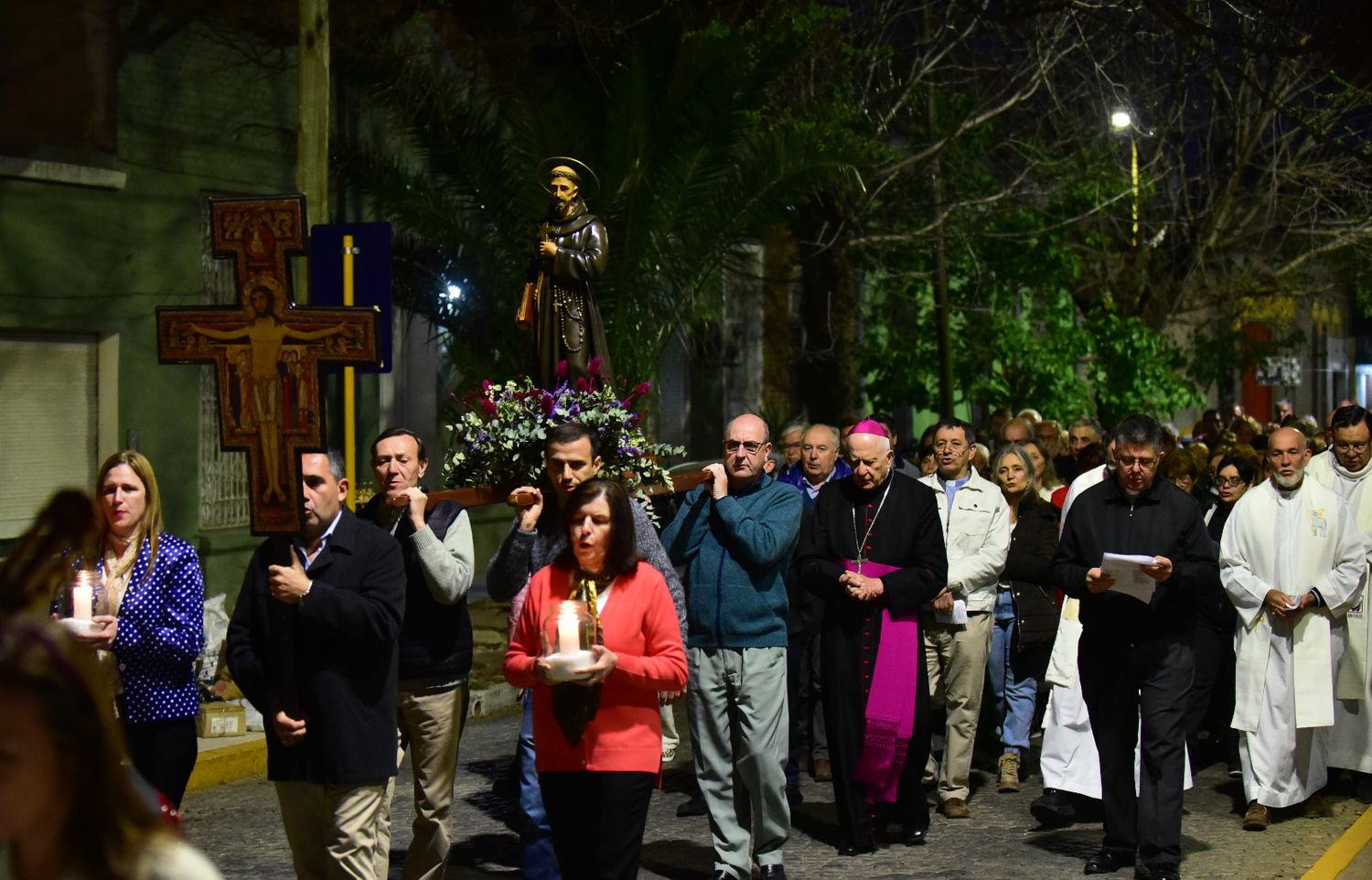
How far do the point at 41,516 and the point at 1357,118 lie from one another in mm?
18446

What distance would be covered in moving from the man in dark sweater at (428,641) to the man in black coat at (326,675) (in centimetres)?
87

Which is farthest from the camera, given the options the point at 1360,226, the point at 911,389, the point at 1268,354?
the point at 1268,354

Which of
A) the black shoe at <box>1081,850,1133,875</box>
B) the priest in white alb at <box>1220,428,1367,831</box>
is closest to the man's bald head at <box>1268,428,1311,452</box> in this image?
the priest in white alb at <box>1220,428,1367,831</box>

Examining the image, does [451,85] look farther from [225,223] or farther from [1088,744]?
[225,223]

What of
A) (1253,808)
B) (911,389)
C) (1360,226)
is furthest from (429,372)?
(1360,226)

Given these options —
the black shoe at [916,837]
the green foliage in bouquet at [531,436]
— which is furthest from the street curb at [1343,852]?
the green foliage in bouquet at [531,436]

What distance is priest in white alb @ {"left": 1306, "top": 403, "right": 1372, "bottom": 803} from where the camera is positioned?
32.7 ft

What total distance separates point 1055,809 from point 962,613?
1139 millimetres

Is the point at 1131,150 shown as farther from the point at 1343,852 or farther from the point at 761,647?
the point at 761,647

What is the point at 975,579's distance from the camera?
9.69 metres

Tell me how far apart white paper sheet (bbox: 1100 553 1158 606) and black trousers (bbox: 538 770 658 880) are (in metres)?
2.79

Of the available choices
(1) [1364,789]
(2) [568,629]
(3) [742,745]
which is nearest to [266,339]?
(2) [568,629]

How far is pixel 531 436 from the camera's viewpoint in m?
8.16

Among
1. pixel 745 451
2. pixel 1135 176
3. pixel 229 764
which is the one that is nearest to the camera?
pixel 745 451
